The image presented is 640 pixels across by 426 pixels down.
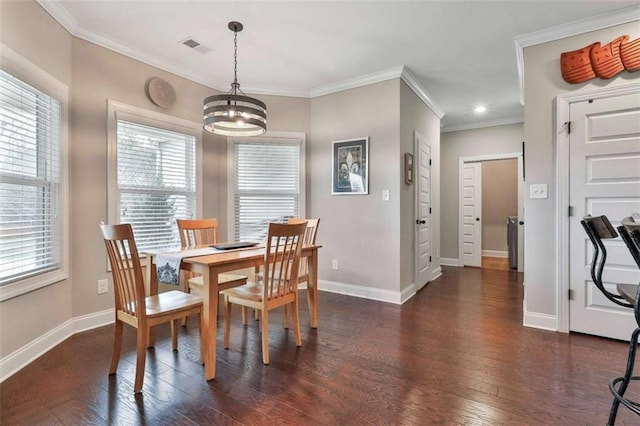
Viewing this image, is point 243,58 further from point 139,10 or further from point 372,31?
point 372,31

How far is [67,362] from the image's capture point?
86.0 inches

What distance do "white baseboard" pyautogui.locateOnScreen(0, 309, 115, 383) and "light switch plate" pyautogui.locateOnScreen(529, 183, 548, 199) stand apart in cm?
407

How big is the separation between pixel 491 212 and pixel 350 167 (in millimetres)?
4806

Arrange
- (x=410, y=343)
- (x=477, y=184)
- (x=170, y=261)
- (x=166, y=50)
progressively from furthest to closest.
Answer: (x=477, y=184)
(x=166, y=50)
(x=410, y=343)
(x=170, y=261)

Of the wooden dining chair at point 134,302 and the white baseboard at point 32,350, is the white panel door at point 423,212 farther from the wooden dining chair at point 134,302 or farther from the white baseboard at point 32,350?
the white baseboard at point 32,350

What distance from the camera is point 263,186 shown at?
13.6ft

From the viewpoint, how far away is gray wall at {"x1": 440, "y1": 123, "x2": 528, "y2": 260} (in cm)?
557

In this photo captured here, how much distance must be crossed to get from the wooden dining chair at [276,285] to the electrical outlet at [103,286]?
1333 millimetres

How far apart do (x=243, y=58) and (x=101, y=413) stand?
3.17 meters

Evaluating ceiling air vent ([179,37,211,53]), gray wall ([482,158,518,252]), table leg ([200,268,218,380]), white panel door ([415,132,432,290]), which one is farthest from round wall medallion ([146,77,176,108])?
gray wall ([482,158,518,252])

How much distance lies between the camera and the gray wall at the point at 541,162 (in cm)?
276

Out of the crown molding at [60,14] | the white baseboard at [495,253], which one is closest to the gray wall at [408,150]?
the crown molding at [60,14]

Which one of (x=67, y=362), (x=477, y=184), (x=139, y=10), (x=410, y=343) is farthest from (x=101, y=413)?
(x=477, y=184)

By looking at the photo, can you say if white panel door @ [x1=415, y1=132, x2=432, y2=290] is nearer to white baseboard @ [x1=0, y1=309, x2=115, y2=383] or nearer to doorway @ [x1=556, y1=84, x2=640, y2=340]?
doorway @ [x1=556, y1=84, x2=640, y2=340]
